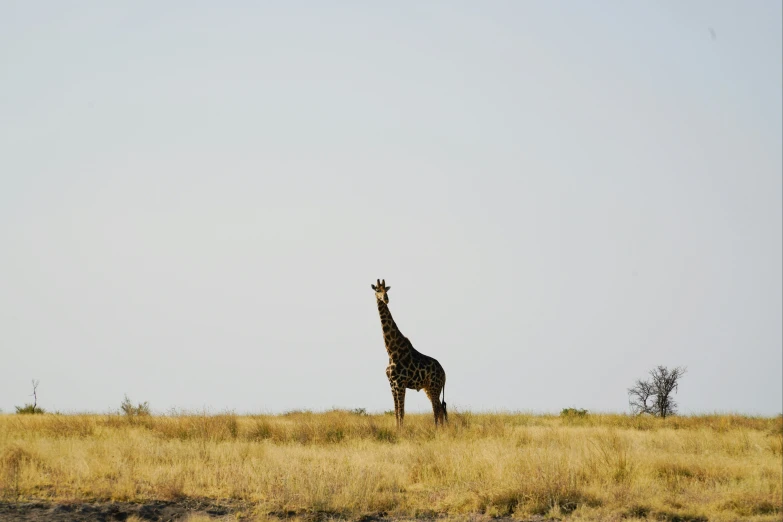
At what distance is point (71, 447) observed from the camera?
16.0 meters

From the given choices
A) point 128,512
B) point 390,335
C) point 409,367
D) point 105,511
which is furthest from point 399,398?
point 105,511

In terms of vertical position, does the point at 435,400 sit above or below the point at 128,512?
above

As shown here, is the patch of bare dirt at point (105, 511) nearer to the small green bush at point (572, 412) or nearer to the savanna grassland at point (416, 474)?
the savanna grassland at point (416, 474)

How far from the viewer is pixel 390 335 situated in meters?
22.3

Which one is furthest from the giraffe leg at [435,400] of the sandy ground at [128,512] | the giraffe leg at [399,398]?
the sandy ground at [128,512]

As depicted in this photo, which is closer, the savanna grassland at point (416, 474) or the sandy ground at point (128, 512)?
the sandy ground at point (128, 512)

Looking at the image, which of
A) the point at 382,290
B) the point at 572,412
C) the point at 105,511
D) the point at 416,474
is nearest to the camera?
the point at 105,511

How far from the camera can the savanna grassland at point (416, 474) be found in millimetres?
11719

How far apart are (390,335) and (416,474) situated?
863 centimetres

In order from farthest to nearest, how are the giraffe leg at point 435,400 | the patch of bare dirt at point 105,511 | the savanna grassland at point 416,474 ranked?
the giraffe leg at point 435,400, the savanna grassland at point 416,474, the patch of bare dirt at point 105,511

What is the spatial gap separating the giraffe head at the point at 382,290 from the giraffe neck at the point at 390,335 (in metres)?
0.55

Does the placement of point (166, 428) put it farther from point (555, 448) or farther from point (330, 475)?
point (555, 448)

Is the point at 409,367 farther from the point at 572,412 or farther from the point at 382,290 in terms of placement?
the point at 572,412

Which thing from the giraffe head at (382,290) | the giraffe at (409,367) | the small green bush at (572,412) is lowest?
the small green bush at (572,412)
